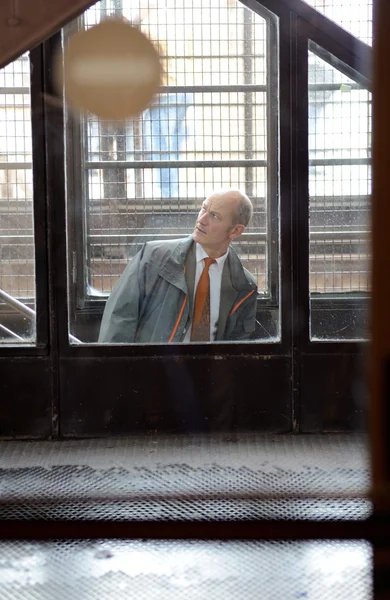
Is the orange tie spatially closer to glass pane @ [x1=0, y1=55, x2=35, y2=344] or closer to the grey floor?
the grey floor

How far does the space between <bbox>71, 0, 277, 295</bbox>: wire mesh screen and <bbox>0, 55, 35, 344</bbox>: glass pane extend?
0.91 feet

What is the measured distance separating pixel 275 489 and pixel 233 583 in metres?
0.76

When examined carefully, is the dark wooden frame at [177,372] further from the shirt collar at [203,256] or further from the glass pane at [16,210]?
the shirt collar at [203,256]

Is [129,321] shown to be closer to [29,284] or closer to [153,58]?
[29,284]

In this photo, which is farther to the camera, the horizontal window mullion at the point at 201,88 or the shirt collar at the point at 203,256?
the shirt collar at the point at 203,256

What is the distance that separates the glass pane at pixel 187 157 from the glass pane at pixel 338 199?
0.62 feet

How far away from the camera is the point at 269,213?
3600mm

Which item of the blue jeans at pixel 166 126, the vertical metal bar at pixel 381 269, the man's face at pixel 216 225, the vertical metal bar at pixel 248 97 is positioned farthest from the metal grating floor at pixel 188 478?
the vertical metal bar at pixel 381 269

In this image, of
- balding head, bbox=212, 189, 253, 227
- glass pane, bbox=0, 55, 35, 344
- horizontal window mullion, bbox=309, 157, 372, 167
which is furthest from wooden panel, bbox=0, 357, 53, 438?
horizontal window mullion, bbox=309, 157, 372, 167

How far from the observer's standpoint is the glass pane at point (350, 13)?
3.45 meters

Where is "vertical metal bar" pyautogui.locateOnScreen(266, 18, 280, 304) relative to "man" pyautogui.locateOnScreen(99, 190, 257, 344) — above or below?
above

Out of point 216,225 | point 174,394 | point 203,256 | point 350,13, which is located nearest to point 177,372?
point 174,394

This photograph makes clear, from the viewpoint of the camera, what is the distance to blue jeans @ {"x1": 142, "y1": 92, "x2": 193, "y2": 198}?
11.4 ft

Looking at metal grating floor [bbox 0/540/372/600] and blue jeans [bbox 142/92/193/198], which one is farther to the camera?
blue jeans [bbox 142/92/193/198]
